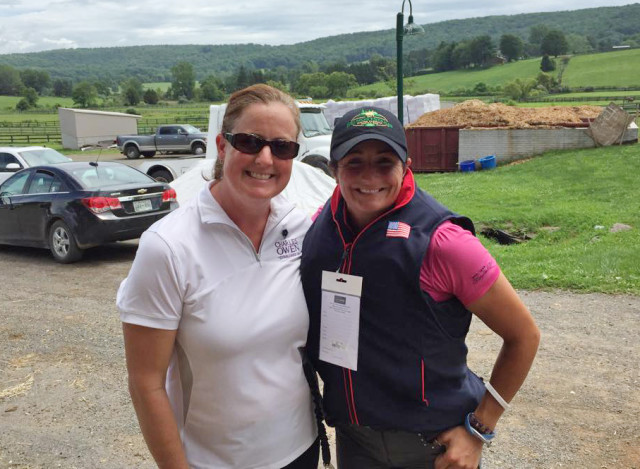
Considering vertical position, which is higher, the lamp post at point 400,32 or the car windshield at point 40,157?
the lamp post at point 400,32

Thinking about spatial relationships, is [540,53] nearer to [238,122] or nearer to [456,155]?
[456,155]

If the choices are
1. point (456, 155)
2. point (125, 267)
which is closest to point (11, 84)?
point (456, 155)

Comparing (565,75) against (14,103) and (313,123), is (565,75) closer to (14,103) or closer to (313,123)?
(14,103)

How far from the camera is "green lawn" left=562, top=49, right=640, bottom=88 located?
301 ft

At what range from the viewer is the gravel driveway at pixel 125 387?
3.89 metres

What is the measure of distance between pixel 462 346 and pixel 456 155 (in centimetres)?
2242

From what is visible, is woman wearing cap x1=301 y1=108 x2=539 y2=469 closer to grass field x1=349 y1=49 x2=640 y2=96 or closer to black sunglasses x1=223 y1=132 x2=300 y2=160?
black sunglasses x1=223 y1=132 x2=300 y2=160

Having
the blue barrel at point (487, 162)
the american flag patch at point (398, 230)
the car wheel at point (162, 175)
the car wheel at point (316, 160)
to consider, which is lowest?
the blue barrel at point (487, 162)

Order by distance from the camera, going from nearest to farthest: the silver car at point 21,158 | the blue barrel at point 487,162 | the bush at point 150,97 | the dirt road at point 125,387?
the dirt road at point 125,387 < the silver car at point 21,158 < the blue barrel at point 487,162 < the bush at point 150,97

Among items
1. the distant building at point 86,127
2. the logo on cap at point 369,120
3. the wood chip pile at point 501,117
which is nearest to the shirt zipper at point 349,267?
the logo on cap at point 369,120

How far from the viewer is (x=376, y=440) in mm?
2010

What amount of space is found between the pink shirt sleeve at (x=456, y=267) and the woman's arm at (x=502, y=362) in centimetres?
6

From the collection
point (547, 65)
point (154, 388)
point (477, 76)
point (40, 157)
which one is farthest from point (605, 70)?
point (154, 388)

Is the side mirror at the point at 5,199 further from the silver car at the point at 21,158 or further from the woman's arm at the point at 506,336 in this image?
the woman's arm at the point at 506,336
